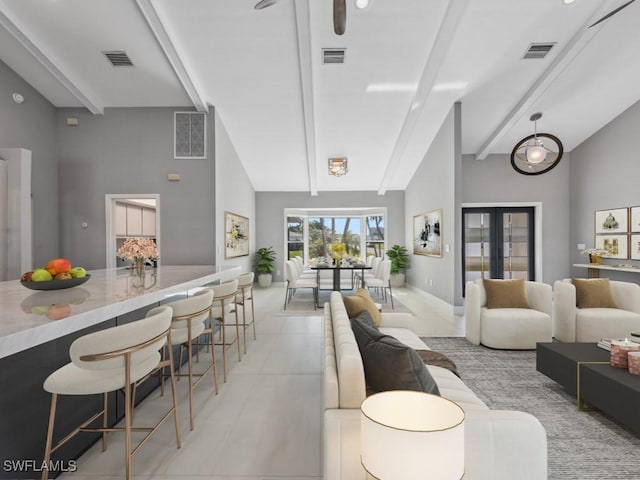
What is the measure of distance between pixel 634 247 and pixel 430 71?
4.45 metres

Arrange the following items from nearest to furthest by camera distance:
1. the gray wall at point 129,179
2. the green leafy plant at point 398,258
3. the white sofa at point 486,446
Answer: the white sofa at point 486,446 → the gray wall at point 129,179 → the green leafy plant at point 398,258

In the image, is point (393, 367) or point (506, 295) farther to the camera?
point (506, 295)

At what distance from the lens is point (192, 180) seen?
528 centimetres

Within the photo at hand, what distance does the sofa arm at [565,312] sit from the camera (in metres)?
3.51

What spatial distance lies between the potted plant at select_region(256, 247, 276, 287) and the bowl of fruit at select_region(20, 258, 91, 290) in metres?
5.84

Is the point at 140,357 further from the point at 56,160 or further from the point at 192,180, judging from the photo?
the point at 56,160

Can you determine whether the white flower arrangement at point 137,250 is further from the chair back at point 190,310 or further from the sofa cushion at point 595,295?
the sofa cushion at point 595,295

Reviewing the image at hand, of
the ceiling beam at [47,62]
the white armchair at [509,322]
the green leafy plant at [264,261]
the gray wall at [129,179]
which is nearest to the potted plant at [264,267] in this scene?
the green leafy plant at [264,261]

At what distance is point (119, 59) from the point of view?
4250 mm

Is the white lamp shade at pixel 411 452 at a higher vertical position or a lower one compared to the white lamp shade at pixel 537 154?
lower

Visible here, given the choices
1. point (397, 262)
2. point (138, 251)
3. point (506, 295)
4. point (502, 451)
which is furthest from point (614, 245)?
point (138, 251)

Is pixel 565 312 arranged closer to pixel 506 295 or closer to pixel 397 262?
pixel 506 295

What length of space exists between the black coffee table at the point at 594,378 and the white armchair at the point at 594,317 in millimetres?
950

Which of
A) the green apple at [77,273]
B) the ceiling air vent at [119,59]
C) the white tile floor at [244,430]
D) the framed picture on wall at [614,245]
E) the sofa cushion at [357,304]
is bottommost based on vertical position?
the white tile floor at [244,430]
